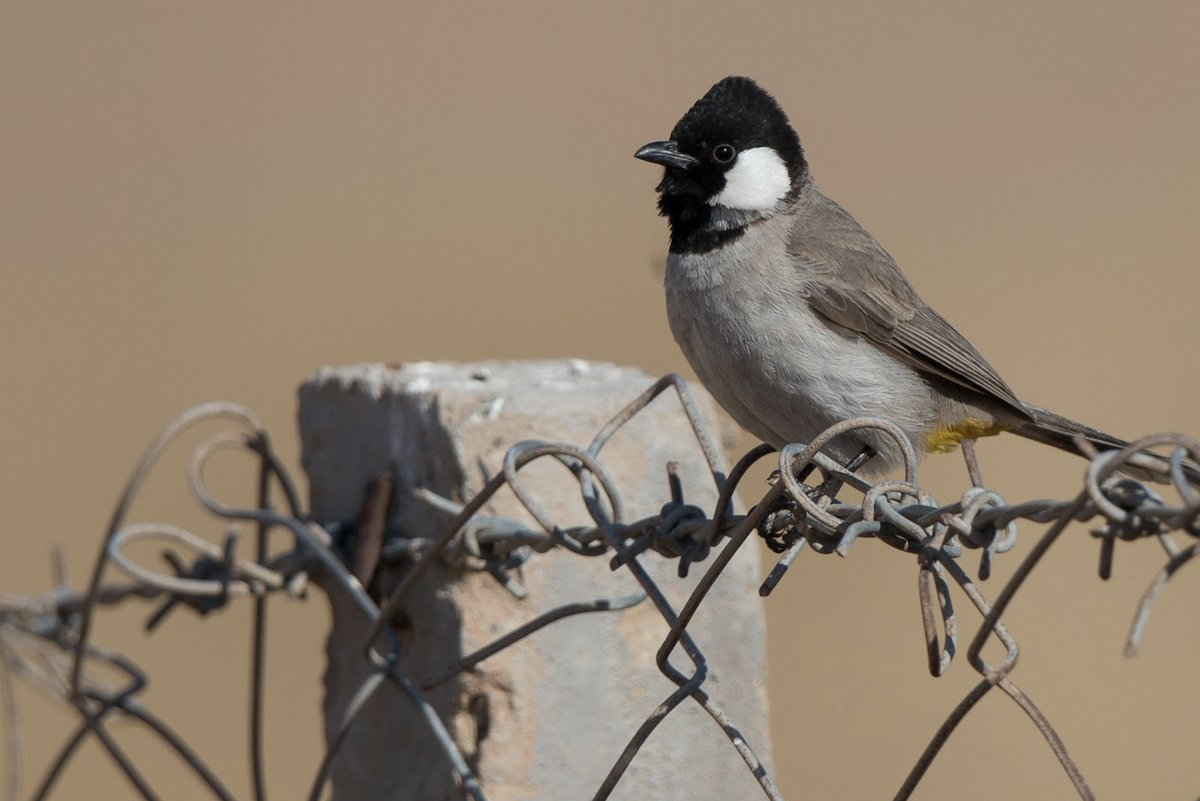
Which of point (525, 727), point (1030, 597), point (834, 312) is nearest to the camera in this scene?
point (525, 727)

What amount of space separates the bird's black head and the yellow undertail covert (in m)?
0.68

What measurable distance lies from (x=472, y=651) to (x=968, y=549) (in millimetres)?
859

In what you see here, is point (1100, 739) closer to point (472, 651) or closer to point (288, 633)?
point (288, 633)

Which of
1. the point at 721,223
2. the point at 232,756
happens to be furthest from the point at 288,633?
the point at 721,223

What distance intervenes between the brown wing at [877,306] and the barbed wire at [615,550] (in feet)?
1.97

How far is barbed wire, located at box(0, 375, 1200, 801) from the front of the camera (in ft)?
4.21

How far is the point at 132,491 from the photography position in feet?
7.97

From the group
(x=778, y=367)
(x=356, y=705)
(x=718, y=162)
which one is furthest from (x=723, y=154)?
(x=356, y=705)

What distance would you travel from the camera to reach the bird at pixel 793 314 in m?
2.91

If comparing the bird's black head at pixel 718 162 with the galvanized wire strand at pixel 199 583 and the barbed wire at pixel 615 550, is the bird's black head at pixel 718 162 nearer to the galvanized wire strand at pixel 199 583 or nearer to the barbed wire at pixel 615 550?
the barbed wire at pixel 615 550

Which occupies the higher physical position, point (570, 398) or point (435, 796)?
point (570, 398)

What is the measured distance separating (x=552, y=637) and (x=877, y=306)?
1481 mm

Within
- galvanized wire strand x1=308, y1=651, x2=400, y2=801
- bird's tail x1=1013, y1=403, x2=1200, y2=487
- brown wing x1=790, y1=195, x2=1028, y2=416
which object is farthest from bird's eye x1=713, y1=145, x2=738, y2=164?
galvanized wire strand x1=308, y1=651, x2=400, y2=801

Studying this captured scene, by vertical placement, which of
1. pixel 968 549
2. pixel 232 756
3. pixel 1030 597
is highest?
pixel 968 549
